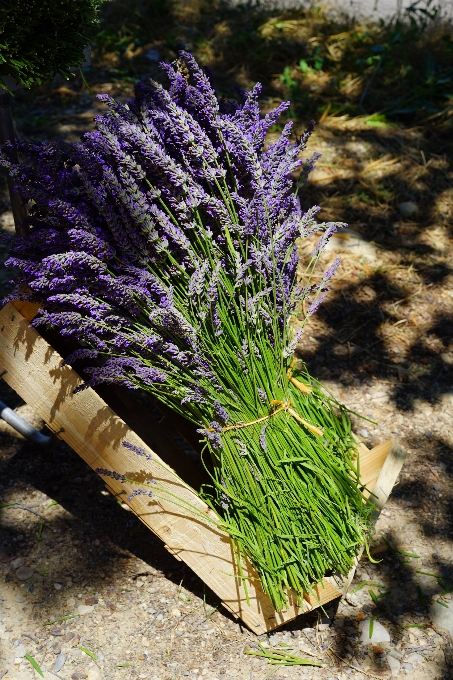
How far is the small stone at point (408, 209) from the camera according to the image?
151 inches

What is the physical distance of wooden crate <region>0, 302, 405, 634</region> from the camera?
207cm

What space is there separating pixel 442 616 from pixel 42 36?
211 cm

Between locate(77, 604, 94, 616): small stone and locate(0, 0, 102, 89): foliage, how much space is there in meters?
1.56

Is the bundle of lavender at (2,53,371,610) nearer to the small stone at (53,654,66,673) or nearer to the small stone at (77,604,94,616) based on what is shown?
the small stone at (77,604,94,616)

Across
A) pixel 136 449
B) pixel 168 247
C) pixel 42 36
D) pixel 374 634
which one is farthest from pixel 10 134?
pixel 374 634

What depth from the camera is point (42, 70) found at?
202 centimetres

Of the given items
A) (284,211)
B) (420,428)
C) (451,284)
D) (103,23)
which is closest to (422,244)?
(451,284)

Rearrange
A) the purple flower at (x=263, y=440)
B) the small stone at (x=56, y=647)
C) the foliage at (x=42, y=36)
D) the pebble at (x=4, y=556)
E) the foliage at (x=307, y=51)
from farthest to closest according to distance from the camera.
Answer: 1. the foliage at (x=307, y=51)
2. the pebble at (x=4, y=556)
3. the small stone at (x=56, y=647)
4. the purple flower at (x=263, y=440)
5. the foliage at (x=42, y=36)

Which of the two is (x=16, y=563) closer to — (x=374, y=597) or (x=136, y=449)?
(x=136, y=449)

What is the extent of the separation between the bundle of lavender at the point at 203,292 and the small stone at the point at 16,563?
69cm

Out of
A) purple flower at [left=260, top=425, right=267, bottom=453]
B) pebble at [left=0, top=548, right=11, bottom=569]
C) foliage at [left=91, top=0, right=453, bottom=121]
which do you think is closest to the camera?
purple flower at [left=260, top=425, right=267, bottom=453]

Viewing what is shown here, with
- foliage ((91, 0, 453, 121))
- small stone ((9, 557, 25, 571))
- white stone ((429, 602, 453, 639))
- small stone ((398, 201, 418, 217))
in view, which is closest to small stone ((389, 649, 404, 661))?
white stone ((429, 602, 453, 639))

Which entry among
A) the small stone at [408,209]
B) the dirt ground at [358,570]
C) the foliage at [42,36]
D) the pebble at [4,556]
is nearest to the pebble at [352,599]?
the dirt ground at [358,570]

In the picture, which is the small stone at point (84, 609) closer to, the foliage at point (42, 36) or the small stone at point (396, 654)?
the small stone at point (396, 654)
